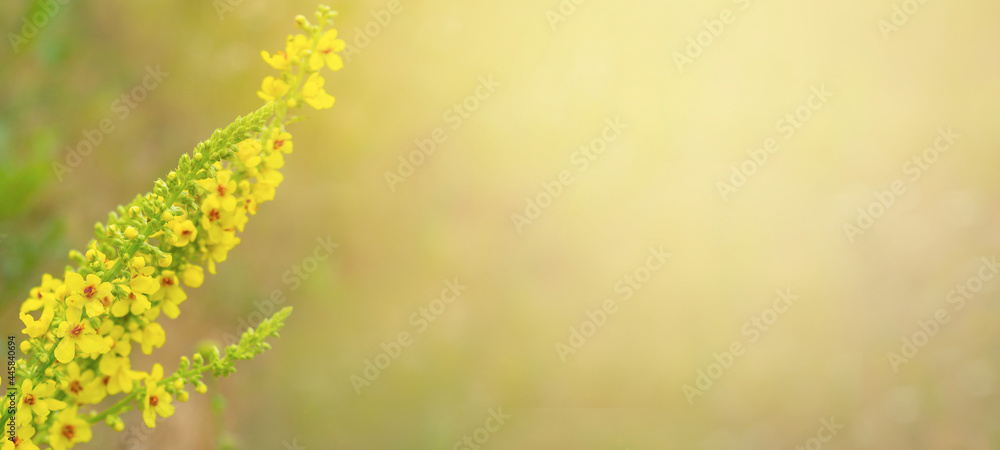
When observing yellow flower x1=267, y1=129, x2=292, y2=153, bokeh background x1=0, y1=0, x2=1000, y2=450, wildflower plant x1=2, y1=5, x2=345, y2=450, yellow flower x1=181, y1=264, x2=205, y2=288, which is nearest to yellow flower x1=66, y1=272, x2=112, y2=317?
wildflower plant x1=2, y1=5, x2=345, y2=450

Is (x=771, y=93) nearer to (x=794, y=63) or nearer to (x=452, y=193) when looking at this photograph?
(x=794, y=63)

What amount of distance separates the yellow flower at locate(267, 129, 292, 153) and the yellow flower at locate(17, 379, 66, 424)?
31 centimetres

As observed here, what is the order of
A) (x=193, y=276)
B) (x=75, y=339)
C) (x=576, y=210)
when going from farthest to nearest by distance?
(x=576, y=210)
(x=193, y=276)
(x=75, y=339)

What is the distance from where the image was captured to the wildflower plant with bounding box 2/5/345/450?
604mm

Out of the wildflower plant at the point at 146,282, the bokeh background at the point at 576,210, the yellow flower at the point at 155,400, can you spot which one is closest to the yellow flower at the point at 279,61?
the wildflower plant at the point at 146,282

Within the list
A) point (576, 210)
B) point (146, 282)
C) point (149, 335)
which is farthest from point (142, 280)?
point (576, 210)

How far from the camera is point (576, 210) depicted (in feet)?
9.12

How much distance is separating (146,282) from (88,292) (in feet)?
0.16

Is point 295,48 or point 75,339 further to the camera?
point 295,48

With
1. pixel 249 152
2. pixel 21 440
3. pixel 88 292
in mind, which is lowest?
pixel 21 440

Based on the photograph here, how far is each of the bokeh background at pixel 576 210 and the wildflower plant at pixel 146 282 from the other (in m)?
1.33

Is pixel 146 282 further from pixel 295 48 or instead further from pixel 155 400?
pixel 295 48

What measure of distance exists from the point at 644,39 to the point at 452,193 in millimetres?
1059

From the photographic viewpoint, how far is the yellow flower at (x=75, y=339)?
583 millimetres
